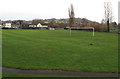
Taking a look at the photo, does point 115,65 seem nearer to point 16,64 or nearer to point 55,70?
point 55,70

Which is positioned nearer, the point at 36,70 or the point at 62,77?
the point at 62,77

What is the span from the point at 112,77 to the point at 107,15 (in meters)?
76.1

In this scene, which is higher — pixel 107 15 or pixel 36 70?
pixel 107 15

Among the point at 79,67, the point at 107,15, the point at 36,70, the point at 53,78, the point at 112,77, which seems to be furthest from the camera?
the point at 107,15

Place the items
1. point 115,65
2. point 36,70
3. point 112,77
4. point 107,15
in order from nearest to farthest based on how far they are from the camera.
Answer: point 112,77
point 36,70
point 115,65
point 107,15

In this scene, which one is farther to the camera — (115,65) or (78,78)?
(115,65)

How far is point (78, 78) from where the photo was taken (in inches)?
435

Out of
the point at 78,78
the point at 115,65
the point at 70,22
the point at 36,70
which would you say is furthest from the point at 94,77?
the point at 70,22

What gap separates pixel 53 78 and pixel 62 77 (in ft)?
1.76

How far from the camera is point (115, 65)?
15.6m

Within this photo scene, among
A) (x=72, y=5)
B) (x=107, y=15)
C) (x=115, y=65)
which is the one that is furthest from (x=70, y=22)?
(x=115, y=65)

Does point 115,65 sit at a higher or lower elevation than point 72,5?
lower

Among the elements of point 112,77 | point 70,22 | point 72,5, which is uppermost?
point 72,5

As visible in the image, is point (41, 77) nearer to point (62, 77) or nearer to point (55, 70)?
point (62, 77)
